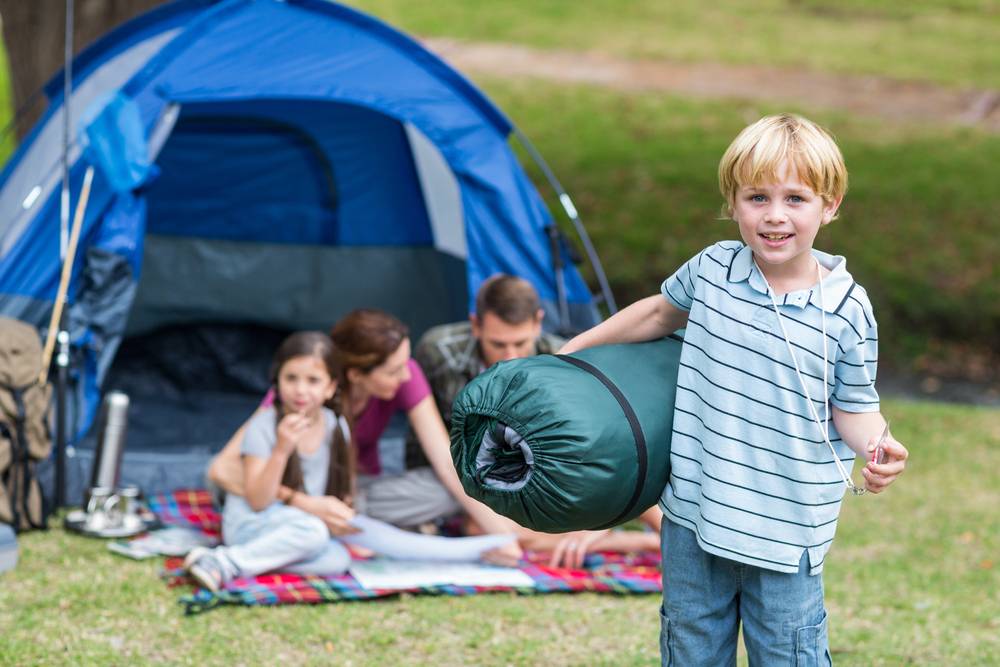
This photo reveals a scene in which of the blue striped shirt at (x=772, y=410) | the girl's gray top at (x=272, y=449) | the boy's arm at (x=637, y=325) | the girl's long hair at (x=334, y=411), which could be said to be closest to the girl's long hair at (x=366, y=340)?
the girl's long hair at (x=334, y=411)

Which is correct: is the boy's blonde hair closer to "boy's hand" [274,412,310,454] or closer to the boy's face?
the boy's face

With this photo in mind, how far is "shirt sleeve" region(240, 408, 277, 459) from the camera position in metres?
3.47

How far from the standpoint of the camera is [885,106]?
11.4 metres

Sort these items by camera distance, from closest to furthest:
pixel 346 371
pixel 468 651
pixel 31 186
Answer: pixel 468 651, pixel 346 371, pixel 31 186

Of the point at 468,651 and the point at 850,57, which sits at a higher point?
the point at 850,57

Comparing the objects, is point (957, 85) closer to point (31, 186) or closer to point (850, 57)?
point (850, 57)

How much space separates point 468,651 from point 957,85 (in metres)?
10.5

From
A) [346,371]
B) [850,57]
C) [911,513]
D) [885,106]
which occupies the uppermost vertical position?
[850,57]

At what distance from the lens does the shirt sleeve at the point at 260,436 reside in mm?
3467

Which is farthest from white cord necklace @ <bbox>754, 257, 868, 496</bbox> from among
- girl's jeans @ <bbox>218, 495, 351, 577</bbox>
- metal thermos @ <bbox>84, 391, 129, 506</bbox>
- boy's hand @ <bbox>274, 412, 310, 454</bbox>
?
metal thermos @ <bbox>84, 391, 129, 506</bbox>

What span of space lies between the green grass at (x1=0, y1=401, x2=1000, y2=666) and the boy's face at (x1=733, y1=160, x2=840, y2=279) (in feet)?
4.53

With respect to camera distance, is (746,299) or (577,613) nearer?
(746,299)

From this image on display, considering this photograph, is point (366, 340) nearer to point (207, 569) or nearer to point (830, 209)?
point (207, 569)

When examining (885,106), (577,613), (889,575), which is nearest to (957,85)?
(885,106)
